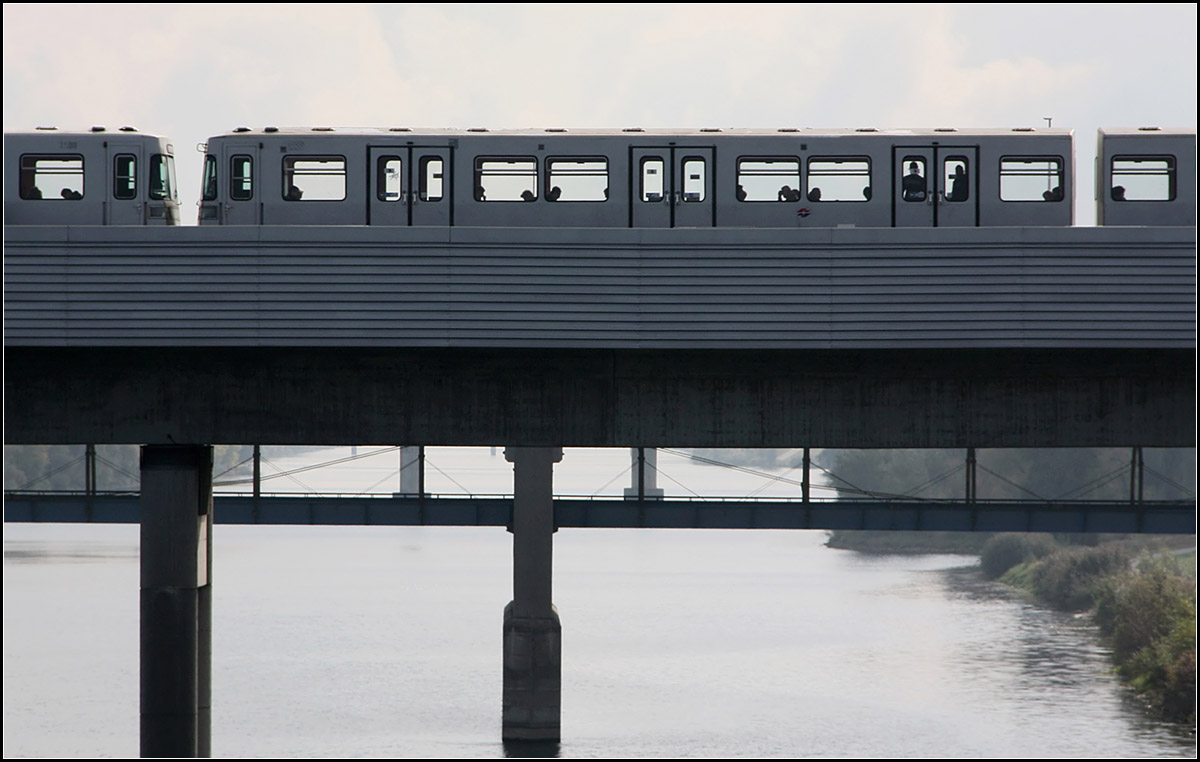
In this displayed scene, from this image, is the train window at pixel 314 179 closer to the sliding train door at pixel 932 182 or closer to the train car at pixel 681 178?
the train car at pixel 681 178

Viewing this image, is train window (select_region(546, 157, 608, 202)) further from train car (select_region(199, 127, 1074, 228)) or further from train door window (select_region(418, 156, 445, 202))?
train door window (select_region(418, 156, 445, 202))

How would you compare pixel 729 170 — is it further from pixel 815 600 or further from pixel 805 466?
pixel 815 600

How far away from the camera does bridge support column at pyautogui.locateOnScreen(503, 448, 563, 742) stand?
3922 cm

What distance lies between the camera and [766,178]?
25.2 metres

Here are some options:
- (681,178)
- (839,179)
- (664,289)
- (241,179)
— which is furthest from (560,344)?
(241,179)

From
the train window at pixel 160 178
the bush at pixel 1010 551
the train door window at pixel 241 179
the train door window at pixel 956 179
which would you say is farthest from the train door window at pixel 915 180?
the bush at pixel 1010 551

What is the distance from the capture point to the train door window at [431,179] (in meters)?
25.3

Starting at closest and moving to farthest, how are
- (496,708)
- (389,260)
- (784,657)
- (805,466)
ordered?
(389,260) < (805,466) < (496,708) < (784,657)

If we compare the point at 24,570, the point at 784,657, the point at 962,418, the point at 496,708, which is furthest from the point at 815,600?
the point at 962,418

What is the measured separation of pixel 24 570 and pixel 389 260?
259ft

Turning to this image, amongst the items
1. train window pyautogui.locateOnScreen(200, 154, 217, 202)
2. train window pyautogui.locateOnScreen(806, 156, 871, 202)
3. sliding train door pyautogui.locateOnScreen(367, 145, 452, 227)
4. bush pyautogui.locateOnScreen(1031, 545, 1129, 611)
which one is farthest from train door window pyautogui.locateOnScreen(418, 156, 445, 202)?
bush pyautogui.locateOnScreen(1031, 545, 1129, 611)

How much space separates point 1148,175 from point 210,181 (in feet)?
59.7

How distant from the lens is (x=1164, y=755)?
4216 cm

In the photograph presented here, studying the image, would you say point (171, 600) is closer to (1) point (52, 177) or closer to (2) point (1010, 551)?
(1) point (52, 177)
